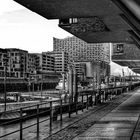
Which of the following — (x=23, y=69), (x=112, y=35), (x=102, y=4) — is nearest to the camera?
(x=102, y=4)

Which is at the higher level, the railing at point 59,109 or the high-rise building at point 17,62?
the high-rise building at point 17,62

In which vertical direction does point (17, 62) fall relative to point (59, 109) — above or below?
above

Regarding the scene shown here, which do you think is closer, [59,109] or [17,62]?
[59,109]

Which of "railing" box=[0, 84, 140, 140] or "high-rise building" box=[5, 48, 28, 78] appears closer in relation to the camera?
"railing" box=[0, 84, 140, 140]

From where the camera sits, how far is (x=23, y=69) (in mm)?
182625

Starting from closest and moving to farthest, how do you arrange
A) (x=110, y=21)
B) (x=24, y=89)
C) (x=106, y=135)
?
1. (x=106, y=135)
2. (x=110, y=21)
3. (x=24, y=89)

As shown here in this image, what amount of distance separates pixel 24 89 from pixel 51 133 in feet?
427

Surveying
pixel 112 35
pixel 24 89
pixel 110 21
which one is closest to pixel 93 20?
pixel 110 21

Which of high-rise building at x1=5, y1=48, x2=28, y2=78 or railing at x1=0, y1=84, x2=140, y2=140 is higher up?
high-rise building at x1=5, y1=48, x2=28, y2=78

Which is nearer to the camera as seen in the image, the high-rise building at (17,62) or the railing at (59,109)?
the railing at (59,109)

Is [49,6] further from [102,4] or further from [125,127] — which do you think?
[125,127]

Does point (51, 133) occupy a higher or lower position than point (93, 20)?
lower

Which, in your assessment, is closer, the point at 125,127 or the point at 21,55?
the point at 125,127

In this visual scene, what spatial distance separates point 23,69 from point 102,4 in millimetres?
172650
